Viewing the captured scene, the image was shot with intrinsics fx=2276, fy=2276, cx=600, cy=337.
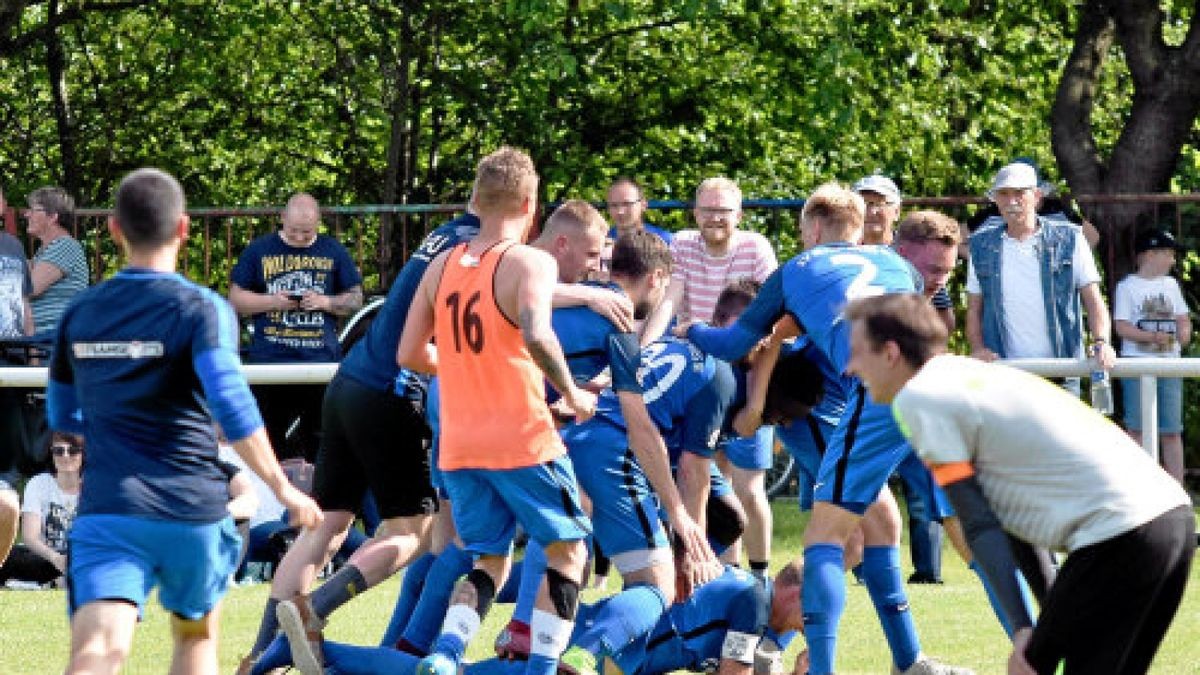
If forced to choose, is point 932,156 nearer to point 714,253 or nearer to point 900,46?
point 900,46

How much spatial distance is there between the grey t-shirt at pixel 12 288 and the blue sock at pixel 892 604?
689 cm

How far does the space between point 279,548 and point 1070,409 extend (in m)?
7.12

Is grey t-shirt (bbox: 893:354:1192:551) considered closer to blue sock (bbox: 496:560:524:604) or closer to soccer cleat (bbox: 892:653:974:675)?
soccer cleat (bbox: 892:653:974:675)

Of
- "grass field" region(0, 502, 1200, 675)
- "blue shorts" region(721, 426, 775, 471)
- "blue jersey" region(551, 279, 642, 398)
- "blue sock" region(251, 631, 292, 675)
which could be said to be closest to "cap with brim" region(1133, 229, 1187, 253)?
"grass field" region(0, 502, 1200, 675)

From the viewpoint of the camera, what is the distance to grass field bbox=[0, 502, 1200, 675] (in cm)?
920

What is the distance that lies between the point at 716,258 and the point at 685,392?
3.29 m

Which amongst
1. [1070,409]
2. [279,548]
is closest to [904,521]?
[279,548]

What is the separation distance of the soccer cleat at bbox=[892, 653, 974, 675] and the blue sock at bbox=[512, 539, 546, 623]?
1.42 m

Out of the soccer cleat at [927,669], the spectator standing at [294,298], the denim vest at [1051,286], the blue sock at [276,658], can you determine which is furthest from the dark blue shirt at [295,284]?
the soccer cleat at [927,669]

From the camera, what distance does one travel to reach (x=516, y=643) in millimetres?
8250

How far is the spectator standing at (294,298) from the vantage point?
529 inches

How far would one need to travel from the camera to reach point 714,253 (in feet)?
40.7

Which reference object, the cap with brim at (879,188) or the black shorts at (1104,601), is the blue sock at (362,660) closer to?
the black shorts at (1104,601)

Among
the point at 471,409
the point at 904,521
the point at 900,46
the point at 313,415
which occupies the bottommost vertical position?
the point at 904,521
